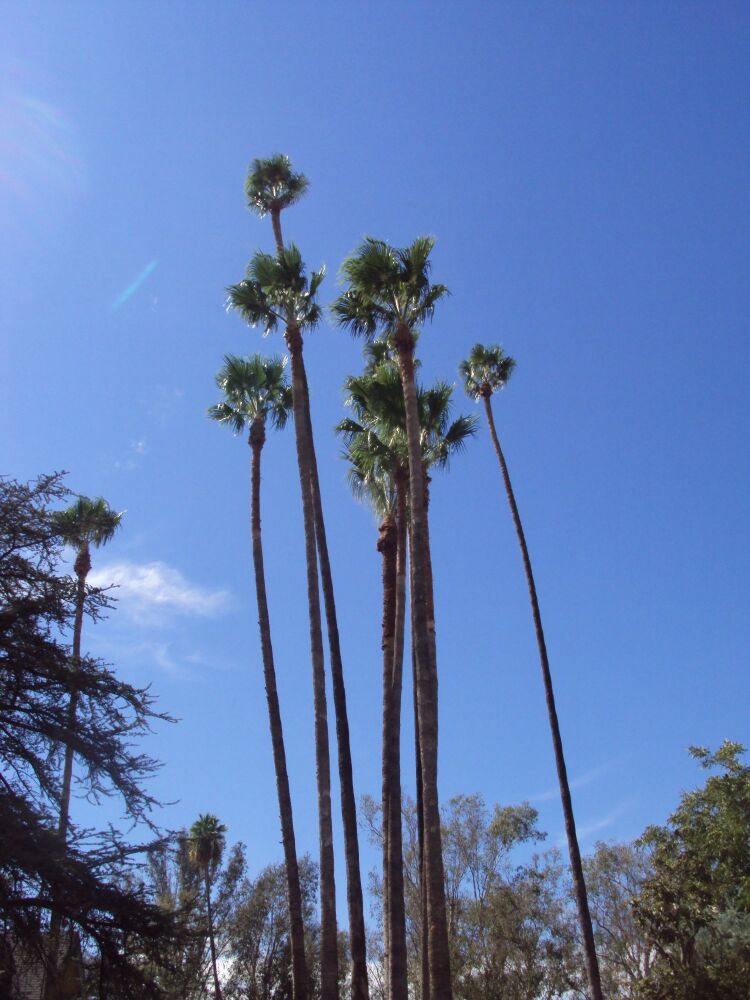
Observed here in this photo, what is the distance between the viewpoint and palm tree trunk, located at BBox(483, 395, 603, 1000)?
21.1 meters

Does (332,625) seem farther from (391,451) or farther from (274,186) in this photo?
(274,186)

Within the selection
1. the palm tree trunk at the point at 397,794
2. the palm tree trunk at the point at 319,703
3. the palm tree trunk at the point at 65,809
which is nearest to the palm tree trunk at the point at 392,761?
the palm tree trunk at the point at 397,794

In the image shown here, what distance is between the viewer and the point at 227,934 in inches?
1468

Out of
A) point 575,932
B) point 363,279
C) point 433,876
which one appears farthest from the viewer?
point 575,932

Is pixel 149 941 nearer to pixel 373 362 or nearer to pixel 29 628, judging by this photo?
pixel 29 628

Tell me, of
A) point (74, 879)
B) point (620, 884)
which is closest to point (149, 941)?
point (74, 879)

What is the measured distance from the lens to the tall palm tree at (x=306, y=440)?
17922mm

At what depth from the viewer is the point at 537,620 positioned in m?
26.0

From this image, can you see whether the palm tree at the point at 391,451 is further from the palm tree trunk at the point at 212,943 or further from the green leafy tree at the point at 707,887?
the palm tree trunk at the point at 212,943

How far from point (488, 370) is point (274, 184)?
9198 mm

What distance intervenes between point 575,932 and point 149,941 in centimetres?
2900

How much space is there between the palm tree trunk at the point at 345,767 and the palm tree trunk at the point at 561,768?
5.51 meters

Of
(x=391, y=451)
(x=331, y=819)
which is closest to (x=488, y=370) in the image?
(x=391, y=451)

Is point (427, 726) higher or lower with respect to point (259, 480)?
lower
